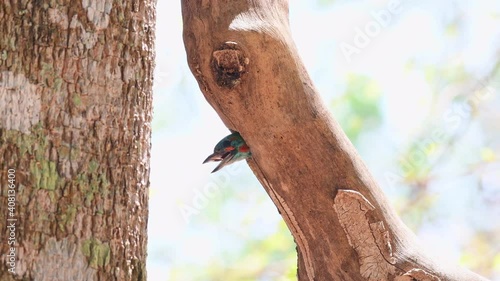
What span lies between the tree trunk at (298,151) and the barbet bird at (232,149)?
5 centimetres

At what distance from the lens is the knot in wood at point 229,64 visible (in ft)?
7.21

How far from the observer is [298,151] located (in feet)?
7.25

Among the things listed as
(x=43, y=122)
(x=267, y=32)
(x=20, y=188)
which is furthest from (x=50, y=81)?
(x=267, y=32)

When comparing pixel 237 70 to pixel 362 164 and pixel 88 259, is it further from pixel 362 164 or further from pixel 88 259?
pixel 88 259

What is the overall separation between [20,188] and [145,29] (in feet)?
2.06

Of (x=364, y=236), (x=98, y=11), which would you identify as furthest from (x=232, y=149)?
(x=98, y=11)

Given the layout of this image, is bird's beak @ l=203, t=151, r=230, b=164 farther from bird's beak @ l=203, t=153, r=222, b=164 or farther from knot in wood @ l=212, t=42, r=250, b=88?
knot in wood @ l=212, t=42, r=250, b=88

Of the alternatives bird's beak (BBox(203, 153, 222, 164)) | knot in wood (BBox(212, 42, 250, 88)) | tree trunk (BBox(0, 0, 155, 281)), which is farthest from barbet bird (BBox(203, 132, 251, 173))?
tree trunk (BBox(0, 0, 155, 281))

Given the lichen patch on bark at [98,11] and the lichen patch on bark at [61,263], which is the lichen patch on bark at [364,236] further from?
the lichen patch on bark at [98,11]

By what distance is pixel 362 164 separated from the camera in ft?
7.55

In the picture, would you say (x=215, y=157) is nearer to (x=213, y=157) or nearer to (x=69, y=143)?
(x=213, y=157)

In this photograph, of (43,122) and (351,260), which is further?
(351,260)

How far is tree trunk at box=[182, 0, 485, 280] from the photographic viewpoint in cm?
221

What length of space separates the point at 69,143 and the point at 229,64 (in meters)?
0.57
